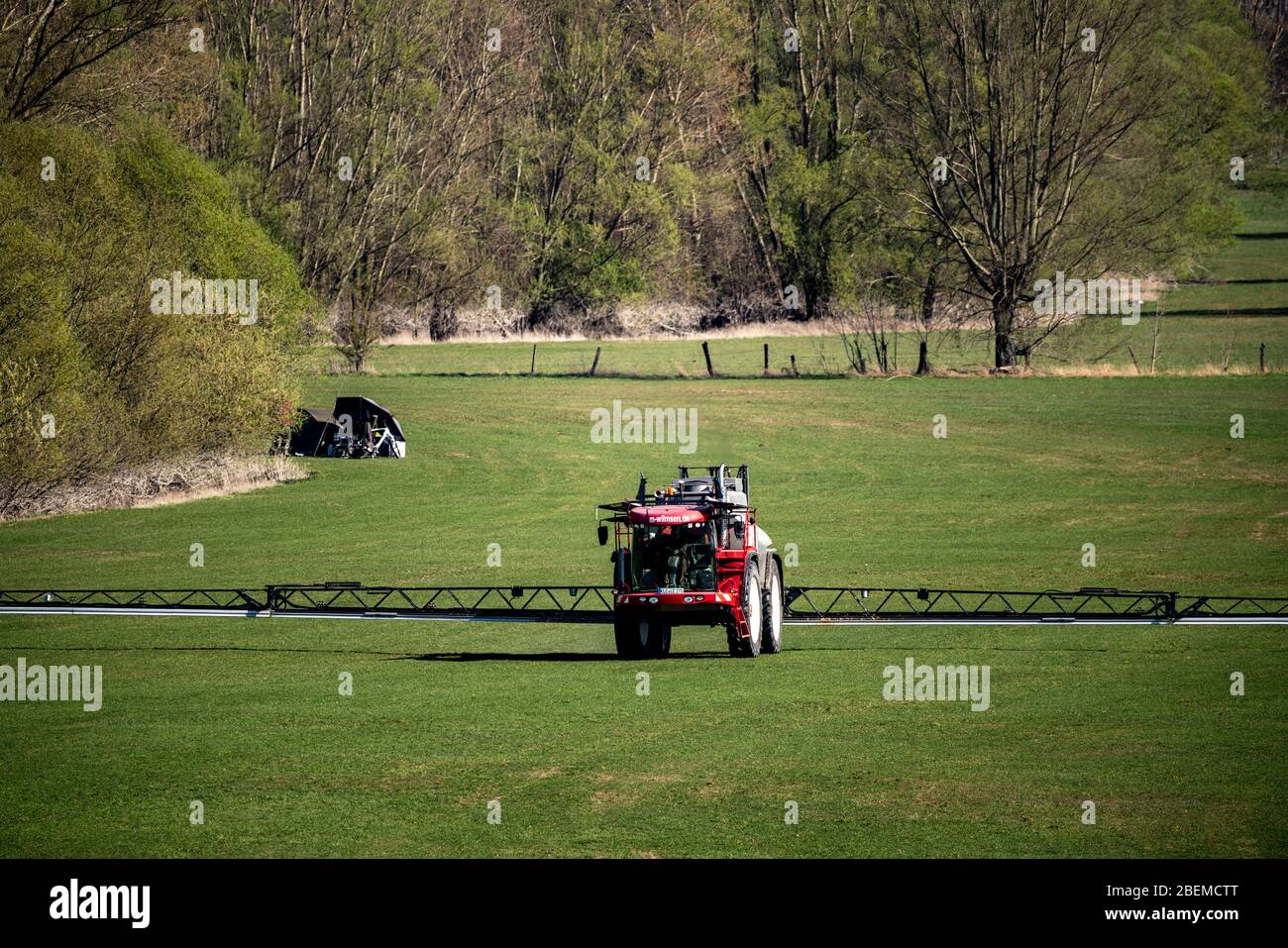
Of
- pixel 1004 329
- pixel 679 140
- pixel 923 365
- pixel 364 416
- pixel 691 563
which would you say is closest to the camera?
pixel 691 563

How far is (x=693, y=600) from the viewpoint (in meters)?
25.7

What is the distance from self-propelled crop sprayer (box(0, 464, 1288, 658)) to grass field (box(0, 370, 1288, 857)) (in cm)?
75

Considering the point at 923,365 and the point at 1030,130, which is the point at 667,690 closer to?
the point at 923,365

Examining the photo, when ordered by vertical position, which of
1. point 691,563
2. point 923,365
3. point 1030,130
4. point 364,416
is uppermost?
point 1030,130

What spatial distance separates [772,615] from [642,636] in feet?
7.66

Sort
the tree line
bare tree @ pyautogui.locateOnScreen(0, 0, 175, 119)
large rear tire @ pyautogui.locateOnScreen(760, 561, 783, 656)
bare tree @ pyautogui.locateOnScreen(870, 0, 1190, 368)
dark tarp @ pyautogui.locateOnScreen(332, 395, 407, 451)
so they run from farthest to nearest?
the tree line < bare tree @ pyautogui.locateOnScreen(870, 0, 1190, 368) < bare tree @ pyautogui.locateOnScreen(0, 0, 175, 119) < dark tarp @ pyautogui.locateOnScreen(332, 395, 407, 451) < large rear tire @ pyautogui.locateOnScreen(760, 561, 783, 656)

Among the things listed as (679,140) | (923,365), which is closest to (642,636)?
(923,365)

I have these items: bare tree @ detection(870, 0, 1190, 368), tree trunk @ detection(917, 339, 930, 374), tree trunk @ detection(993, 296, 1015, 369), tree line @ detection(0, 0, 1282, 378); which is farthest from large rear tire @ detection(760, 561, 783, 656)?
tree trunk @ detection(993, 296, 1015, 369)

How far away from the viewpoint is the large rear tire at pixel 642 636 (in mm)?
27047

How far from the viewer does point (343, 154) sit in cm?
8950

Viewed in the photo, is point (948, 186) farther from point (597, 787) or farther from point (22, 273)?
point (597, 787)

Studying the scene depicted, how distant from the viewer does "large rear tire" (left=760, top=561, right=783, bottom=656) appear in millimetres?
27844

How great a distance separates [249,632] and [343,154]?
6298cm

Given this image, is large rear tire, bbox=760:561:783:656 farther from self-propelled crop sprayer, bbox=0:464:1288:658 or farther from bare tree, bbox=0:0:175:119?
bare tree, bbox=0:0:175:119
